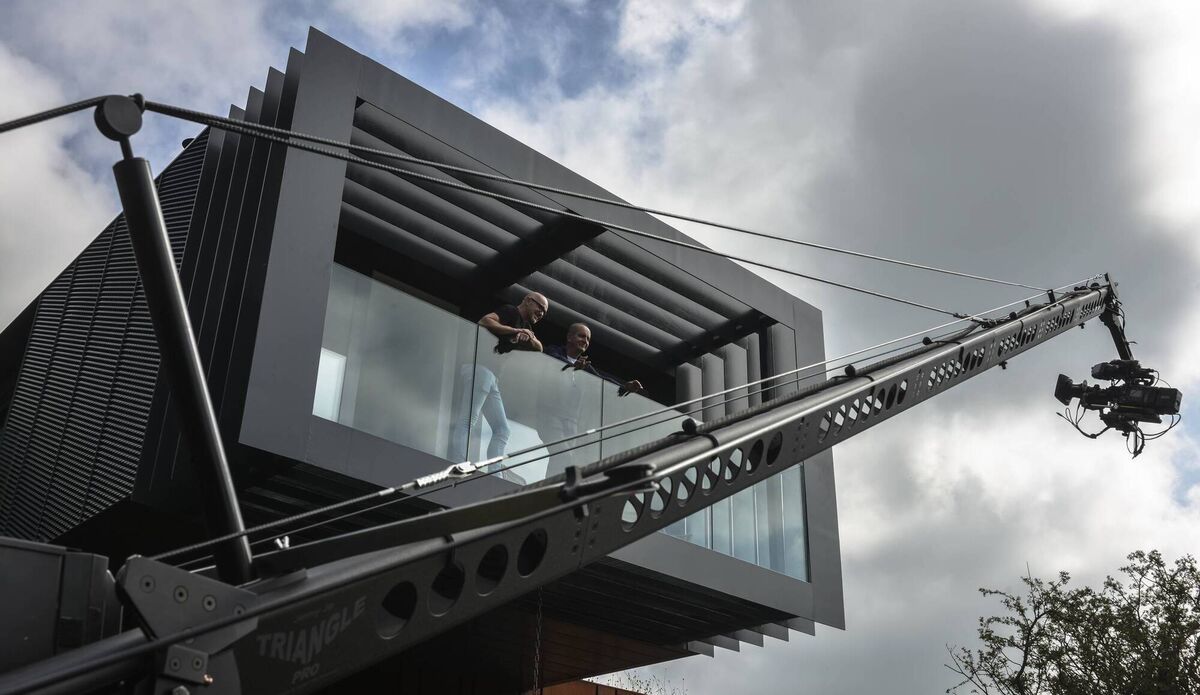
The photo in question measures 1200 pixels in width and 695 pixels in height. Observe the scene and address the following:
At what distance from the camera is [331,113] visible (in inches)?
350

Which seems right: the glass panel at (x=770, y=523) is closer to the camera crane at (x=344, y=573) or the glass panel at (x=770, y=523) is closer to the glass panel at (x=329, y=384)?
the glass panel at (x=329, y=384)

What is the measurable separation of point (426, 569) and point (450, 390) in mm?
5063

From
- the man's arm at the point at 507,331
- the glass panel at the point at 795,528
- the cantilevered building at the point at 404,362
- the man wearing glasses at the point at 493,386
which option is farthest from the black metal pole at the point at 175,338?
the glass panel at the point at 795,528

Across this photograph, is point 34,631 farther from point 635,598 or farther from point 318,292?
point 635,598

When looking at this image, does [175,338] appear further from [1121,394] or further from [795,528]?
[1121,394]

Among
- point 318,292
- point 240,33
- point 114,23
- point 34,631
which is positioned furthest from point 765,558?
point 34,631

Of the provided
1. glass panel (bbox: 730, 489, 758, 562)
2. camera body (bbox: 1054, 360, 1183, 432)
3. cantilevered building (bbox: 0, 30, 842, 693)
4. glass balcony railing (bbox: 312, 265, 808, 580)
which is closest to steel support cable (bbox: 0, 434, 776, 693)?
cantilevered building (bbox: 0, 30, 842, 693)

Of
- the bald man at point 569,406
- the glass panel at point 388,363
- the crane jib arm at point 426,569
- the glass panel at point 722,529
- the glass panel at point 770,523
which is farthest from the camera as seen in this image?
the glass panel at point 770,523

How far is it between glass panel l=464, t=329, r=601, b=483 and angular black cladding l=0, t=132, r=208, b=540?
262cm

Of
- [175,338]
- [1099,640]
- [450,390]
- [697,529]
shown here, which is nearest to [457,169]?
[175,338]

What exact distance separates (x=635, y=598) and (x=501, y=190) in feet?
13.9

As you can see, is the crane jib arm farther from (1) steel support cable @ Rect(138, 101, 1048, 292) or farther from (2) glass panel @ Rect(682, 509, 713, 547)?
(2) glass panel @ Rect(682, 509, 713, 547)

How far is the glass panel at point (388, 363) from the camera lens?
8289 millimetres

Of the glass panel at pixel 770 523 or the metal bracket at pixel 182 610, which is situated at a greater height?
the glass panel at pixel 770 523
